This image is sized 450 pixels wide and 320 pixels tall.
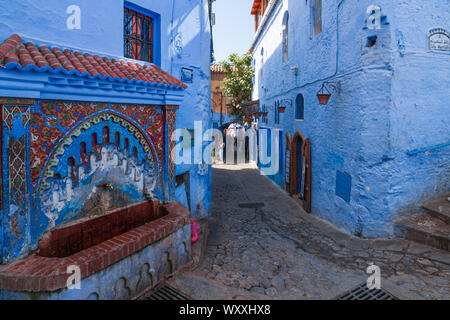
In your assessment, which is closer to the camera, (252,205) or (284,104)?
(252,205)

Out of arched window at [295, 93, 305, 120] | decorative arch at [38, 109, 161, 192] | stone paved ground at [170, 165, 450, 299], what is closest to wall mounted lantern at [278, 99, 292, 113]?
arched window at [295, 93, 305, 120]

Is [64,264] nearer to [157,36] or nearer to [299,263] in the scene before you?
[299,263]

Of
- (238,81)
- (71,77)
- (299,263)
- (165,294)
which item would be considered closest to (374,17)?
(299,263)

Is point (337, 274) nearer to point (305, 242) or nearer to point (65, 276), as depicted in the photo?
point (305, 242)

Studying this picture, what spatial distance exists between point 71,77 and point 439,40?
720cm

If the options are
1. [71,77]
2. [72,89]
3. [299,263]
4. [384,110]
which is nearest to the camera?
[71,77]

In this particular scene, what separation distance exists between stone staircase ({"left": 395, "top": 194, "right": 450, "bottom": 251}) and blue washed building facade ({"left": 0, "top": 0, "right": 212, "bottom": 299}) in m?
4.47

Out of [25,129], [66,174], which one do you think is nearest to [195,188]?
[66,174]

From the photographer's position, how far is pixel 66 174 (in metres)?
4.09

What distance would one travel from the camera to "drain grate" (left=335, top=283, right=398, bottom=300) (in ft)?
14.1

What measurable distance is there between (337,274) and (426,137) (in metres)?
3.74

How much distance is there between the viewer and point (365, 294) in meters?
4.40

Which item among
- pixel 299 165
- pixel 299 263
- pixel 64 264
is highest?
pixel 299 165

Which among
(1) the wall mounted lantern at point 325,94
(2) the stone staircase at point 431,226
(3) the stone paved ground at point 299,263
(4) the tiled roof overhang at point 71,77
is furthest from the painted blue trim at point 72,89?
(2) the stone staircase at point 431,226
